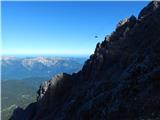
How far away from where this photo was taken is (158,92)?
40.1 m

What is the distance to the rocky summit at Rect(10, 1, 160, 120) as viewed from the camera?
4212 centimetres

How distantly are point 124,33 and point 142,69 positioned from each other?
22155 mm

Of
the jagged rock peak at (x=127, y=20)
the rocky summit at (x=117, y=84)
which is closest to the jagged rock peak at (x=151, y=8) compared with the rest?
the rocky summit at (x=117, y=84)

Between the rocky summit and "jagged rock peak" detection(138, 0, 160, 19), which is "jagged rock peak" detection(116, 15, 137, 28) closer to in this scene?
the rocky summit

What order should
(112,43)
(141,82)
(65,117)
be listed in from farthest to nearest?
(112,43), (65,117), (141,82)

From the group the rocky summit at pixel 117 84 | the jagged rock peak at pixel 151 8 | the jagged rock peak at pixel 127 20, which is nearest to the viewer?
the rocky summit at pixel 117 84

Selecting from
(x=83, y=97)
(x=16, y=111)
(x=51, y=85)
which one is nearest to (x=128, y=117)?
(x=83, y=97)

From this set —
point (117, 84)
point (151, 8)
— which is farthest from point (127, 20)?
point (117, 84)

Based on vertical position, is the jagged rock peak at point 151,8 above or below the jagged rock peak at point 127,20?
above

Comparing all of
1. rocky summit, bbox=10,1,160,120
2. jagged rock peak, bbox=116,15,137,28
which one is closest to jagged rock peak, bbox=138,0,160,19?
rocky summit, bbox=10,1,160,120

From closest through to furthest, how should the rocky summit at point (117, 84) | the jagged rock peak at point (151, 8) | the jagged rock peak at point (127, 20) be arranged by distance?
the rocky summit at point (117, 84) < the jagged rock peak at point (151, 8) < the jagged rock peak at point (127, 20)

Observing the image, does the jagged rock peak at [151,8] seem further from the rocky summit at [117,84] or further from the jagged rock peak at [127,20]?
the jagged rock peak at [127,20]

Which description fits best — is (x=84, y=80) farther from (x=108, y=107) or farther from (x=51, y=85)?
(x=108, y=107)

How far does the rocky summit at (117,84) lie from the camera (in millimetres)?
42125
